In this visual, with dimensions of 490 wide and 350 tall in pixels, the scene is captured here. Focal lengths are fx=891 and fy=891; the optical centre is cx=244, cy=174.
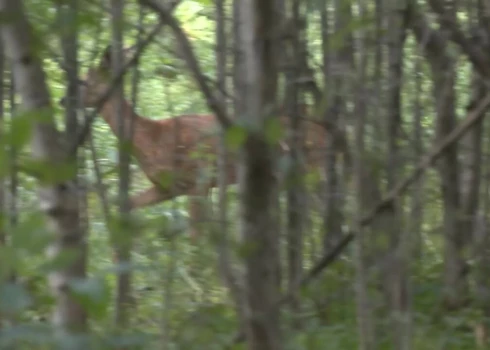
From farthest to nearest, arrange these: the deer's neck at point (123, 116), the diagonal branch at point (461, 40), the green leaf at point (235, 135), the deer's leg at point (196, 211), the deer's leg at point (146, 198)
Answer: the deer's leg at point (146, 198) → the deer's neck at point (123, 116) → the diagonal branch at point (461, 40) → the deer's leg at point (196, 211) → the green leaf at point (235, 135)

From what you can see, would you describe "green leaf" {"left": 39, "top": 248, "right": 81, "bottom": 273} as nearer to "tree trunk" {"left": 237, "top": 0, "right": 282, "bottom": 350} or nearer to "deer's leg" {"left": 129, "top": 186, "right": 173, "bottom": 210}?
"tree trunk" {"left": 237, "top": 0, "right": 282, "bottom": 350}

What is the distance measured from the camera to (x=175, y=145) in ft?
7.21

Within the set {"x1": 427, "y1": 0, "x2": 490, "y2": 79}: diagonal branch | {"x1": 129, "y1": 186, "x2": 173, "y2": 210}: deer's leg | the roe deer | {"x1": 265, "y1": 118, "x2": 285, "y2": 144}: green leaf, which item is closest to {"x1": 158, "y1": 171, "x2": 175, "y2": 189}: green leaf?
the roe deer

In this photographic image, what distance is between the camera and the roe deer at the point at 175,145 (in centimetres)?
166

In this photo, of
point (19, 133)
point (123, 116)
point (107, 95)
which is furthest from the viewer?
point (123, 116)

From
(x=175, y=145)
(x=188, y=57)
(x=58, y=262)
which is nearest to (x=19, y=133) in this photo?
(x=58, y=262)

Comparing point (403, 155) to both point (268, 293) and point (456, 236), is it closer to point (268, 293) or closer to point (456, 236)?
point (268, 293)

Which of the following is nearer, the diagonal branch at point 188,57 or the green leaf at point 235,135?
the green leaf at point 235,135

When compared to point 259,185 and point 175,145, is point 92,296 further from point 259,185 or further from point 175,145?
point 175,145

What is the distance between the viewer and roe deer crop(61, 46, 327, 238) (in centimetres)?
166

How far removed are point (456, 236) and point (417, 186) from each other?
3.22ft

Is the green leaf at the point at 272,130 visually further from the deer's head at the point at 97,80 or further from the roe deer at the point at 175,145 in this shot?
the deer's head at the point at 97,80

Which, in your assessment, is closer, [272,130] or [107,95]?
[272,130]

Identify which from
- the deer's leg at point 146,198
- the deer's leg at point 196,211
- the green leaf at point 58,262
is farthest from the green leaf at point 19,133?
the deer's leg at point 146,198
